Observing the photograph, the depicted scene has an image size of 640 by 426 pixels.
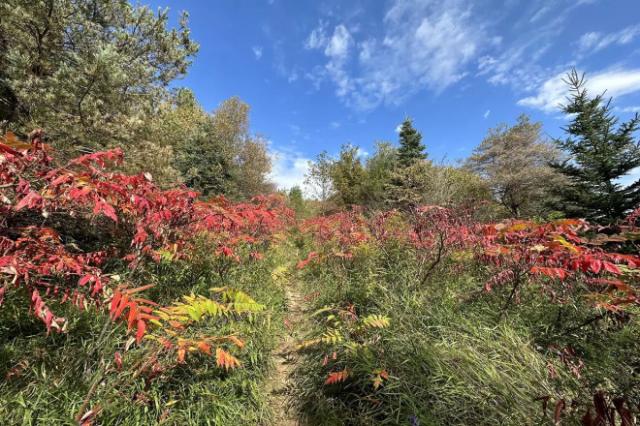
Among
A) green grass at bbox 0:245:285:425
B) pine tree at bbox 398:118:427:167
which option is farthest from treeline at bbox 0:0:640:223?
pine tree at bbox 398:118:427:167

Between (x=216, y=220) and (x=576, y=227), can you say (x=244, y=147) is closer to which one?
(x=216, y=220)

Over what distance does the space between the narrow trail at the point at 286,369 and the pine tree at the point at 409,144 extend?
57.3ft

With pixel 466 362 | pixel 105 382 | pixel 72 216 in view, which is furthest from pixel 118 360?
pixel 466 362

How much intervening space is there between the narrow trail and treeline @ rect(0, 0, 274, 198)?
4.30 metres

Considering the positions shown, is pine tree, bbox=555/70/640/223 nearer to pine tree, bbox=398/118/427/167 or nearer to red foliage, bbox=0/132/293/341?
red foliage, bbox=0/132/293/341

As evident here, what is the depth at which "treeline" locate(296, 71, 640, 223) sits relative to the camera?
7004mm

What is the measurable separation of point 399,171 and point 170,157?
13703mm

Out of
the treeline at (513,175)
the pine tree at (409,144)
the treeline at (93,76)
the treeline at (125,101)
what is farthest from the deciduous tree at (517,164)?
the treeline at (93,76)

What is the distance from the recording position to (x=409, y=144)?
2012 cm

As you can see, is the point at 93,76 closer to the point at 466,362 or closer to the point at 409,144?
the point at 466,362

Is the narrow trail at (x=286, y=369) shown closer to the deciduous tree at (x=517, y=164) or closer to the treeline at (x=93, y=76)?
the treeline at (x=93, y=76)

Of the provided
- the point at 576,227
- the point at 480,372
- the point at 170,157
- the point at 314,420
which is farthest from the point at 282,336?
the point at 170,157

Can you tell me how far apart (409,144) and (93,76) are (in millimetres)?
18866

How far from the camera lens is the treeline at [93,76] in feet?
15.1
